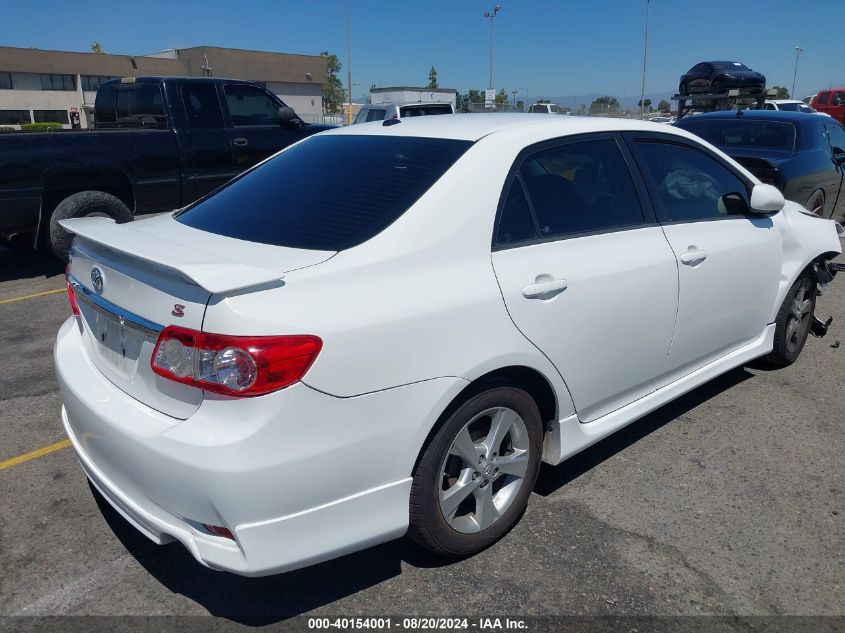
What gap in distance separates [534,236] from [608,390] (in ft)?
2.75

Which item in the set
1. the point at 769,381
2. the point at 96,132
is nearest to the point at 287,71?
the point at 96,132

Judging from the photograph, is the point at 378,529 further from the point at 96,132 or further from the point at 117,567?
the point at 96,132

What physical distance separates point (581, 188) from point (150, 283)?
6.38 ft

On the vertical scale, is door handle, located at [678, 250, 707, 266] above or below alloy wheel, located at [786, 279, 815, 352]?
above

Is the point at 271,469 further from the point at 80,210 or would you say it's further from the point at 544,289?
the point at 80,210

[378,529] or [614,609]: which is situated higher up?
[378,529]

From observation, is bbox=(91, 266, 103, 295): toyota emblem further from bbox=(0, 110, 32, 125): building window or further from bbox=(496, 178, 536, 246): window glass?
bbox=(0, 110, 32, 125): building window

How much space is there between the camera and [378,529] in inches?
94.1

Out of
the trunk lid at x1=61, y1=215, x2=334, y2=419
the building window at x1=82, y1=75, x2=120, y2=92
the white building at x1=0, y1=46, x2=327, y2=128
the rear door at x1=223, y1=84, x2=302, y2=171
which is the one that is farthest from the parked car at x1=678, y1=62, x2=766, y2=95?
the building window at x1=82, y1=75, x2=120, y2=92

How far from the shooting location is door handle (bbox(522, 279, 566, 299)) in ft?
8.94

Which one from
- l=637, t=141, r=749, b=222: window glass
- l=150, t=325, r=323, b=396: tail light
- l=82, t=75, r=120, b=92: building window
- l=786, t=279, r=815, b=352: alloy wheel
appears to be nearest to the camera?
l=150, t=325, r=323, b=396: tail light

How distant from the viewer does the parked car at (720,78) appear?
15102 millimetres

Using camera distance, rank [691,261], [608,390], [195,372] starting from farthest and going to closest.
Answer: [691,261] → [608,390] → [195,372]

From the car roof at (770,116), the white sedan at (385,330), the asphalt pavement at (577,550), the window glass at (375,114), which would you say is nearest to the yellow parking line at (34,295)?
the asphalt pavement at (577,550)
